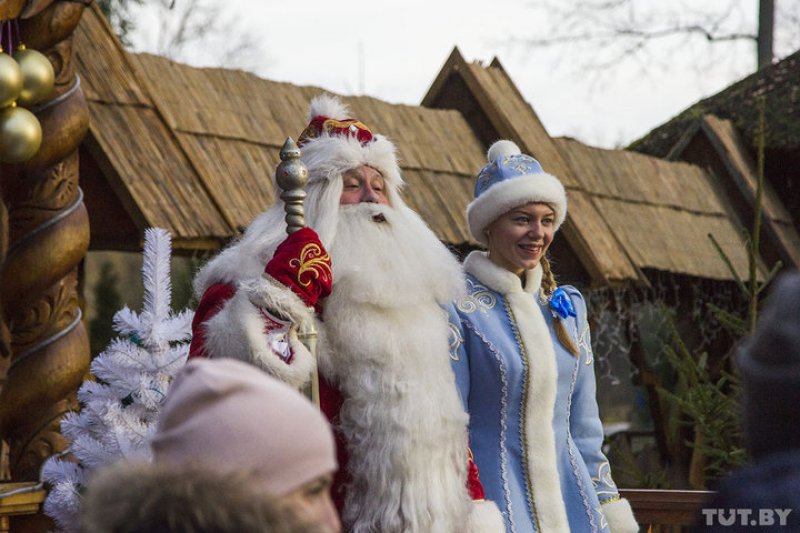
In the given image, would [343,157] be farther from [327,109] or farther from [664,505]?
[664,505]

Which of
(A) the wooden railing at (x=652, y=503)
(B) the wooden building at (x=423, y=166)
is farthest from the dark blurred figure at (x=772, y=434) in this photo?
(B) the wooden building at (x=423, y=166)

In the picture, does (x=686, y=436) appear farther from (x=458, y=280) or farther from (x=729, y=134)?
(x=458, y=280)

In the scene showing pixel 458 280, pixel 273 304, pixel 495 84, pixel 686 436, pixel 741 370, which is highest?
pixel 495 84

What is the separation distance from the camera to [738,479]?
1.80m

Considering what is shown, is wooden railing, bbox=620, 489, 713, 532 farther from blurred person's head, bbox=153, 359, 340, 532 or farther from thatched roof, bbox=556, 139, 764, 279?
thatched roof, bbox=556, 139, 764, 279

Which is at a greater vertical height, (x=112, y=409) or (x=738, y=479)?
(x=112, y=409)

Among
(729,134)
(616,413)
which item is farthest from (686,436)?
(616,413)

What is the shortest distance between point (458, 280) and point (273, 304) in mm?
745

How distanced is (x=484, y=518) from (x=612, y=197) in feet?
23.7

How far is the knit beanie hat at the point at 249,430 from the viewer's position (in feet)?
6.43

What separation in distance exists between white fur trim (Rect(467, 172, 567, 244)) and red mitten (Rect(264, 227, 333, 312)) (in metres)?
0.80

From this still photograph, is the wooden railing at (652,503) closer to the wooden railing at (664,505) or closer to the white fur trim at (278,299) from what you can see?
the wooden railing at (664,505)

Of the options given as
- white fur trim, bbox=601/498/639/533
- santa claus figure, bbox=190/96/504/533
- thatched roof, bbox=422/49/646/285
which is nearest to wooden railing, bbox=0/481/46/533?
santa claus figure, bbox=190/96/504/533

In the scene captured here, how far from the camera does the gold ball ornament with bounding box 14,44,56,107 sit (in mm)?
5207
